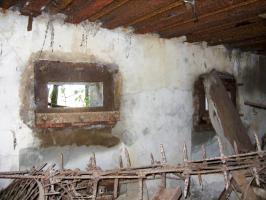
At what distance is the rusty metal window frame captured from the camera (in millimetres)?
3625

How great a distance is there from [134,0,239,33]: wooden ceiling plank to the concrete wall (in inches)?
14.4

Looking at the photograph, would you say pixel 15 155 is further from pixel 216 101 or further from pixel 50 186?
pixel 216 101

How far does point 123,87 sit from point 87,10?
51.0 inches

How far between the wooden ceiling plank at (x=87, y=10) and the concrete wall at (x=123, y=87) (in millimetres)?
190

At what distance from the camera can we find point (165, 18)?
375cm

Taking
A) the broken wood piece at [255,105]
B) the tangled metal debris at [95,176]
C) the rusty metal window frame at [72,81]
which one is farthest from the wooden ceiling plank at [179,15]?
the broken wood piece at [255,105]

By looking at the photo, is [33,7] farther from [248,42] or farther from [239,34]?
[248,42]

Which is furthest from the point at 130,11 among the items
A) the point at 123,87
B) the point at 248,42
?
the point at 248,42

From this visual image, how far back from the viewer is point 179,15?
11.9ft

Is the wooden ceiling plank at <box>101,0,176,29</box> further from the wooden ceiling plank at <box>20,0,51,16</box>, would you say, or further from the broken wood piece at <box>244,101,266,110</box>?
the broken wood piece at <box>244,101,266,110</box>

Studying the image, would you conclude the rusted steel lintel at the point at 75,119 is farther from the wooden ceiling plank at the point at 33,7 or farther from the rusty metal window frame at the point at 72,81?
the wooden ceiling plank at the point at 33,7

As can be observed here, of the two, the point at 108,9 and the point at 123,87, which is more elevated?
the point at 108,9

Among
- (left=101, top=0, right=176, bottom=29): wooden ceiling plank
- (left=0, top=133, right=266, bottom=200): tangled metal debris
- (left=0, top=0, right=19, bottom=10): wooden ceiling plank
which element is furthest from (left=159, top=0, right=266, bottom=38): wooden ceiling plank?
(left=0, top=0, right=19, bottom=10): wooden ceiling plank

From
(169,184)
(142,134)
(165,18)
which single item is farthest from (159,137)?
(165,18)
